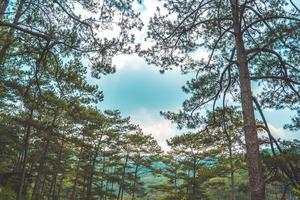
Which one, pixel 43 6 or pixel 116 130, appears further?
pixel 116 130

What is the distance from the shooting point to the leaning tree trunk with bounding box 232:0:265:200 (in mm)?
5805

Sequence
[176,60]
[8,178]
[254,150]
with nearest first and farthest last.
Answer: [254,150]
[176,60]
[8,178]

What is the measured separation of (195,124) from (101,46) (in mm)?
3552

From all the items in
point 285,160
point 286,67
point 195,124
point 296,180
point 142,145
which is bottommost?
point 296,180

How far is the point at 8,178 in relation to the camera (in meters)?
21.2

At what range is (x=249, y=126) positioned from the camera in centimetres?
628

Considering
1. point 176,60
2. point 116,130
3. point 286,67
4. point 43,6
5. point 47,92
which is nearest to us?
point 43,6

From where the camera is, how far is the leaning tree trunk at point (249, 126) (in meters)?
5.80

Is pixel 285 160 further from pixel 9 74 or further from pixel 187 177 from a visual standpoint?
pixel 187 177

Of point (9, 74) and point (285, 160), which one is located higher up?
point (9, 74)

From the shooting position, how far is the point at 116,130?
29.7 meters

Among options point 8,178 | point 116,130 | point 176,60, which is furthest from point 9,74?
point 116,130

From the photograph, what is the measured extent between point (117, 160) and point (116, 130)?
4960mm

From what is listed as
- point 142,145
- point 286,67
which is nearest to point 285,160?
point 286,67
